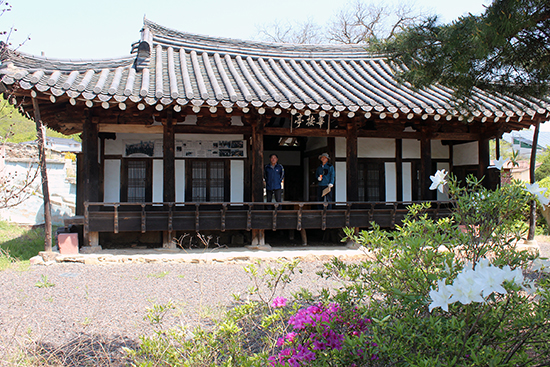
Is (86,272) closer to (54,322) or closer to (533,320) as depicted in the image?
(54,322)

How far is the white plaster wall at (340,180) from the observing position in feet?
30.2

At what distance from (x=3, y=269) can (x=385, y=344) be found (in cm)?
682

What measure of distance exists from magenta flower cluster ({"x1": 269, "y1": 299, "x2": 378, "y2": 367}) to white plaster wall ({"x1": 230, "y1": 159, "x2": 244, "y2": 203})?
623 centimetres

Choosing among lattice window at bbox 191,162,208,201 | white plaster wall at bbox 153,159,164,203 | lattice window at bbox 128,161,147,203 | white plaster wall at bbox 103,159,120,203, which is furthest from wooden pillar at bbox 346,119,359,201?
white plaster wall at bbox 103,159,120,203

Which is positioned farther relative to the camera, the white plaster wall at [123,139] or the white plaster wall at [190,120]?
the white plaster wall at [123,139]

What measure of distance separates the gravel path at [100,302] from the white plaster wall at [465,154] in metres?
5.29

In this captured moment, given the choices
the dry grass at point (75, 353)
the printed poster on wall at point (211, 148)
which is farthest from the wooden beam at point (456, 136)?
the dry grass at point (75, 353)

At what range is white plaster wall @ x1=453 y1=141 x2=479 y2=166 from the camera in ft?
31.0

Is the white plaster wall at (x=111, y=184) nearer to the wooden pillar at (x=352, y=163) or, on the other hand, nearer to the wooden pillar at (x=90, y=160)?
A: the wooden pillar at (x=90, y=160)

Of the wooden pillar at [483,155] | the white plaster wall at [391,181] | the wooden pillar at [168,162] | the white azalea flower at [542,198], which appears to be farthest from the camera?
the white plaster wall at [391,181]

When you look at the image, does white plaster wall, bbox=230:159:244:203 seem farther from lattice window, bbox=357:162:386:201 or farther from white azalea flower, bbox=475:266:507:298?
white azalea flower, bbox=475:266:507:298

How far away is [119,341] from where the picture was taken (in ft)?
11.8

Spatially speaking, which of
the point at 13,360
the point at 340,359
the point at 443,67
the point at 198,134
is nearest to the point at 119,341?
the point at 13,360

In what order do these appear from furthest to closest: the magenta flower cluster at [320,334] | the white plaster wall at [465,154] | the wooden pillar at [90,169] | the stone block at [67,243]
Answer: the white plaster wall at [465,154]
the wooden pillar at [90,169]
the stone block at [67,243]
the magenta flower cluster at [320,334]
